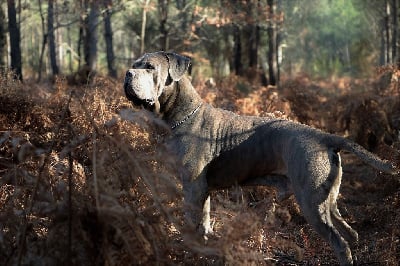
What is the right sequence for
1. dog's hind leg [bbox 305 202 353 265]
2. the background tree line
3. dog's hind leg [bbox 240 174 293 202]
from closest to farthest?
dog's hind leg [bbox 305 202 353 265]
dog's hind leg [bbox 240 174 293 202]
the background tree line

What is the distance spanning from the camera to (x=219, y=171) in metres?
4.94

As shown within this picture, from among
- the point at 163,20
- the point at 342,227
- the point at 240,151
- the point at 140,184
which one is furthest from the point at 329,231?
the point at 163,20

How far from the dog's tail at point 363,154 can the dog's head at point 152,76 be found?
1.54 m

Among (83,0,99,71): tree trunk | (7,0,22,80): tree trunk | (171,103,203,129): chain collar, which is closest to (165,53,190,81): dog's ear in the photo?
(171,103,203,129): chain collar

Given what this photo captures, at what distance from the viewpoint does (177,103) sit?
4.98 meters

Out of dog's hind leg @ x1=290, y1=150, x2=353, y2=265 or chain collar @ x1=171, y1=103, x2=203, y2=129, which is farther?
chain collar @ x1=171, y1=103, x2=203, y2=129

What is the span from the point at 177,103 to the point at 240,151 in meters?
0.77

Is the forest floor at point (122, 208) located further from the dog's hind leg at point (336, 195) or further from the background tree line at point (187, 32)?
the background tree line at point (187, 32)

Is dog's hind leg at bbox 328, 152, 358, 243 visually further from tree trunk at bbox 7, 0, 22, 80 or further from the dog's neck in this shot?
tree trunk at bbox 7, 0, 22, 80

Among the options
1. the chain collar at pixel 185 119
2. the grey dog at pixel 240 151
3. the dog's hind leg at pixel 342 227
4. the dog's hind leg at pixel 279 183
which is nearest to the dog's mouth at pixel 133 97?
the grey dog at pixel 240 151

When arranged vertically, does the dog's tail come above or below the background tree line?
below

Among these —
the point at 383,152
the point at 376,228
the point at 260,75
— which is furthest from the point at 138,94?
the point at 260,75

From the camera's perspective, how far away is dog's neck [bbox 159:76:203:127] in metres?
4.91

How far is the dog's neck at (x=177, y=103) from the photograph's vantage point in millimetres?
4914
